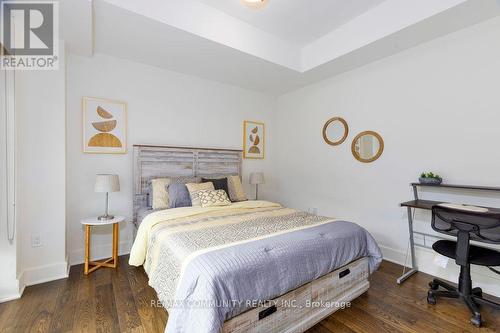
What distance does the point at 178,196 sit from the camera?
289 centimetres

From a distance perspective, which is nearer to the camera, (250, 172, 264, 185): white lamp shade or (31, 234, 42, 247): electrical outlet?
(31, 234, 42, 247): electrical outlet

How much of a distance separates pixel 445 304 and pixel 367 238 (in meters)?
0.81

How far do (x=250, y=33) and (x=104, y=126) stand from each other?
2135mm

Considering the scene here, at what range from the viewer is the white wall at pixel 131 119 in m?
2.83

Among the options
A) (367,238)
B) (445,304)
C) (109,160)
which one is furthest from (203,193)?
(445,304)

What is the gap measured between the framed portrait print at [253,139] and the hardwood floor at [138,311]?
2.57 m

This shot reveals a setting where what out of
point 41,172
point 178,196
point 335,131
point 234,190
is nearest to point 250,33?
point 335,131

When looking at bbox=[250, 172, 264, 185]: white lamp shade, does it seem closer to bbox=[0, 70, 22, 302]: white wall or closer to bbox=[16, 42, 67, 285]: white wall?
bbox=[16, 42, 67, 285]: white wall

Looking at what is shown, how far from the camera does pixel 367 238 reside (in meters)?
2.22

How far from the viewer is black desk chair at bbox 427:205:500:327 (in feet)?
5.90

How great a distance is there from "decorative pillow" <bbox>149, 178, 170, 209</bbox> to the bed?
0.46 m

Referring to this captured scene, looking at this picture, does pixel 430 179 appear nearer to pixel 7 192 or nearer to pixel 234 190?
pixel 234 190

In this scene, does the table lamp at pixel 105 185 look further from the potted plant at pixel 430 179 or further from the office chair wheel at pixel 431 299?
the potted plant at pixel 430 179

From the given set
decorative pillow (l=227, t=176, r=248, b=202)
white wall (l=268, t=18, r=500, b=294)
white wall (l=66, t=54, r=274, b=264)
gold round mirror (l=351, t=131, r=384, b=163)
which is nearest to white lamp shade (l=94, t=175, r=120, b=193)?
white wall (l=66, t=54, r=274, b=264)
